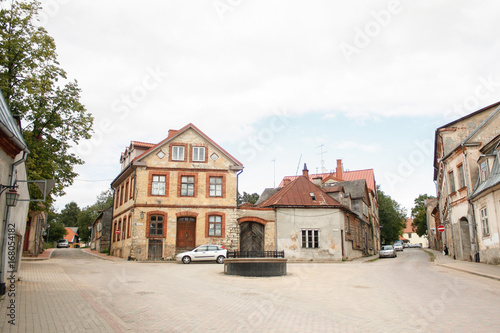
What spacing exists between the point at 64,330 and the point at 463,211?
24.8 m

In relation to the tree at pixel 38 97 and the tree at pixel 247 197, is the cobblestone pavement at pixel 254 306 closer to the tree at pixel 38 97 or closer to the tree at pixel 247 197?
the tree at pixel 38 97

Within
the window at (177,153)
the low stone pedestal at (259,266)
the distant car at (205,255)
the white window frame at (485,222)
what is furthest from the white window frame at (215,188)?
the white window frame at (485,222)

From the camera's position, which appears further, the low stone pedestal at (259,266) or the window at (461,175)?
the window at (461,175)

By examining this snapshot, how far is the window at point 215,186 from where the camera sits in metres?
31.5

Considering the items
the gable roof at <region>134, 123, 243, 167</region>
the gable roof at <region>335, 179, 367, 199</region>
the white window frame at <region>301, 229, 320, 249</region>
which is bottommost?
the white window frame at <region>301, 229, 320, 249</region>

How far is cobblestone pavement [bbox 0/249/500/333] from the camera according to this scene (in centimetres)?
784

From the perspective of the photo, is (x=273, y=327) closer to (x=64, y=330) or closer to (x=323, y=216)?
(x=64, y=330)

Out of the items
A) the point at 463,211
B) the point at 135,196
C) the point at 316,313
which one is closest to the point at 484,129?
the point at 463,211

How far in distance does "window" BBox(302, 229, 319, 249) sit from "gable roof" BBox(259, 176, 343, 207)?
2.09 meters

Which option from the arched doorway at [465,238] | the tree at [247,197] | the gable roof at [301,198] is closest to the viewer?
the arched doorway at [465,238]

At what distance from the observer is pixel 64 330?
7336 millimetres

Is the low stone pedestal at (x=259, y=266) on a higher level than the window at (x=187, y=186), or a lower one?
lower

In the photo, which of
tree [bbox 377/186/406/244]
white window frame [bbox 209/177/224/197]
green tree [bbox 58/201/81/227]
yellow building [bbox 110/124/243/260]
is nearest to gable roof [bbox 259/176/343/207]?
yellow building [bbox 110/124/243/260]

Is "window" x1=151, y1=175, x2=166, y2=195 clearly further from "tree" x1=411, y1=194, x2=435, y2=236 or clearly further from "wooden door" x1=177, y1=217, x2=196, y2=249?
"tree" x1=411, y1=194, x2=435, y2=236
